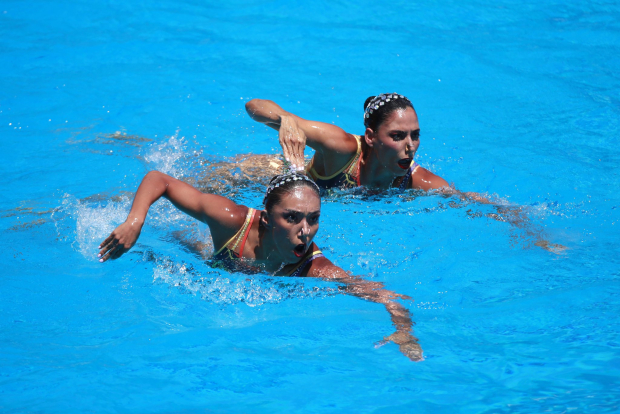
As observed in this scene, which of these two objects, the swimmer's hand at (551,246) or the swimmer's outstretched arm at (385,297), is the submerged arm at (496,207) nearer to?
the swimmer's hand at (551,246)

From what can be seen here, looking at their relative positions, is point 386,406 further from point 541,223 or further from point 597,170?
point 597,170

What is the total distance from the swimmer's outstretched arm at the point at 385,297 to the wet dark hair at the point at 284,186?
2.06 ft

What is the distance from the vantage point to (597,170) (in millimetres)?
7859

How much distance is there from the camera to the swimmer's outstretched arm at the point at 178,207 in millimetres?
4094

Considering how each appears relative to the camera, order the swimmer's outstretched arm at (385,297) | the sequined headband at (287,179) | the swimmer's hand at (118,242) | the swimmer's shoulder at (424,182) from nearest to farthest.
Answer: the swimmer's hand at (118,242), the swimmer's outstretched arm at (385,297), the sequined headband at (287,179), the swimmer's shoulder at (424,182)

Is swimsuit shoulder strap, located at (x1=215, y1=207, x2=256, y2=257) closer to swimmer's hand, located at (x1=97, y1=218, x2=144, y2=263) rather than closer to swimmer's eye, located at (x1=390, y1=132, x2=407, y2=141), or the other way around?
swimmer's hand, located at (x1=97, y1=218, x2=144, y2=263)

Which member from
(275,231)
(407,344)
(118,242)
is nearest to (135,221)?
(118,242)

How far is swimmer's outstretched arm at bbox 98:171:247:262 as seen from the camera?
409 cm

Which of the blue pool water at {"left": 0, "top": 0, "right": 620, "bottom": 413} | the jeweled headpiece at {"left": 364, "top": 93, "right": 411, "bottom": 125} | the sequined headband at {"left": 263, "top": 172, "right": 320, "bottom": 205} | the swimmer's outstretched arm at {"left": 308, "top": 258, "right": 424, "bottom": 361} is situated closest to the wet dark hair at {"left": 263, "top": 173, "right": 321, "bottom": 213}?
the sequined headband at {"left": 263, "top": 172, "right": 320, "bottom": 205}

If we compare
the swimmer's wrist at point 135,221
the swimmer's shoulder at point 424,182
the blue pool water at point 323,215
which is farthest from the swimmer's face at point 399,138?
the swimmer's wrist at point 135,221

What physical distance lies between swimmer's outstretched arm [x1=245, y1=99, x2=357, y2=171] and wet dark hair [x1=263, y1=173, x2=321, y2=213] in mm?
257

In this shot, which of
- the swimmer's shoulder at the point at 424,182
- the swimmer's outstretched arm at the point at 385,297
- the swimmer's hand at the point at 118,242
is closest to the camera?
the swimmer's hand at the point at 118,242

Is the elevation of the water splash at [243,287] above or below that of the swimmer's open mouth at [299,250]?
below

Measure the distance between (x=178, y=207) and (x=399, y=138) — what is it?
7.92 ft
